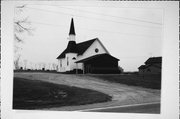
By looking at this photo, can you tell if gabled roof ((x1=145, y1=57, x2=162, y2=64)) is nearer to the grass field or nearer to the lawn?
the grass field

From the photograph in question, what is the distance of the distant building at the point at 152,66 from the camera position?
435 centimetres

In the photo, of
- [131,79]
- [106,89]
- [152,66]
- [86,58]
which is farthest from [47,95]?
[152,66]

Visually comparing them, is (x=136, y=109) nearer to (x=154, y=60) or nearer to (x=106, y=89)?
(x=106, y=89)

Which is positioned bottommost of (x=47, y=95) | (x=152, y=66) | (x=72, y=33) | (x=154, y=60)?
(x=47, y=95)

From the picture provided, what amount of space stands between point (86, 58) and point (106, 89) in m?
0.73

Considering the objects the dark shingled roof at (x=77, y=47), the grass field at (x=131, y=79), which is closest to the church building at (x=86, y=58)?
the dark shingled roof at (x=77, y=47)

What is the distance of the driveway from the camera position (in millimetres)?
4434

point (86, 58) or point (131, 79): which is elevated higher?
point (86, 58)

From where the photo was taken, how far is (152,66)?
14.5ft

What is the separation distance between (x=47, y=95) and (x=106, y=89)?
114 cm

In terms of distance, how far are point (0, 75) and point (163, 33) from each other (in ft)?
10.5

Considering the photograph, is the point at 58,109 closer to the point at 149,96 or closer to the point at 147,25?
the point at 149,96

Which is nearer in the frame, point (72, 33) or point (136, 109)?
point (136, 109)

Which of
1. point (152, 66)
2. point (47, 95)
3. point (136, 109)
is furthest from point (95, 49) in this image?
point (136, 109)
